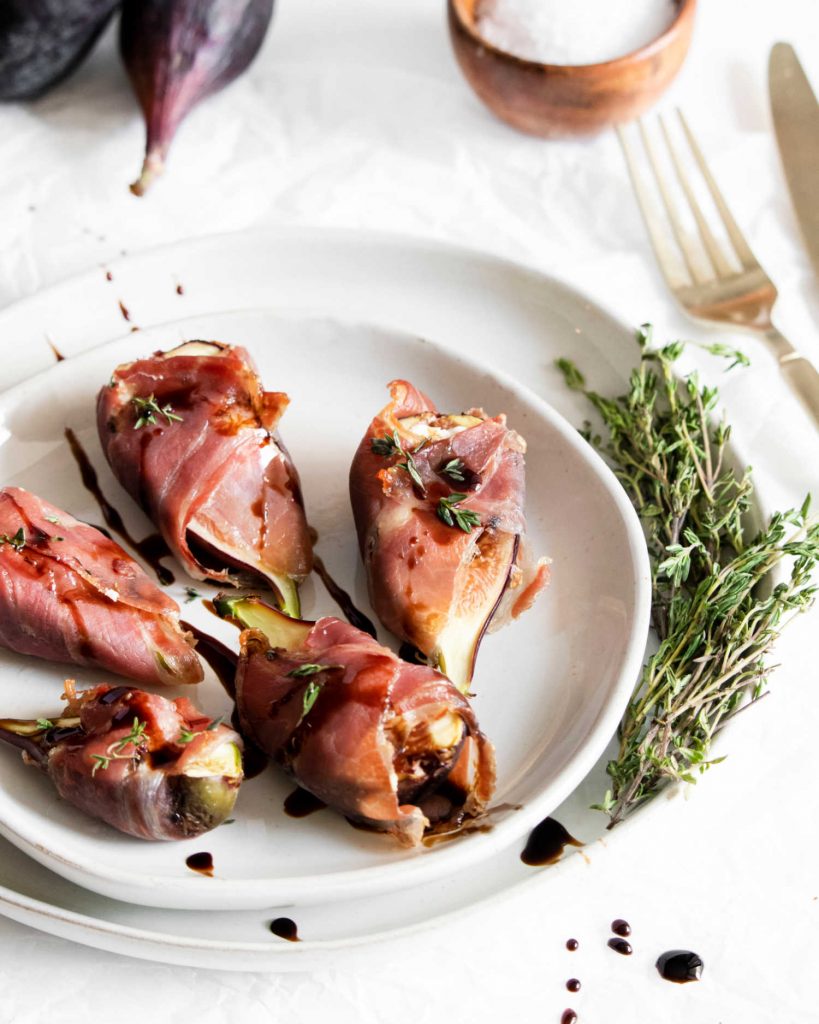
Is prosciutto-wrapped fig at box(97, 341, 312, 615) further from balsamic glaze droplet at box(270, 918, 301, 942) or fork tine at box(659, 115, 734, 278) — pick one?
fork tine at box(659, 115, 734, 278)

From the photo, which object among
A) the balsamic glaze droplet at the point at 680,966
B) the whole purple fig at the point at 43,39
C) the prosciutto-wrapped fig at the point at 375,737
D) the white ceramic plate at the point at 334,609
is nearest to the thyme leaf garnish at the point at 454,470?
the white ceramic plate at the point at 334,609

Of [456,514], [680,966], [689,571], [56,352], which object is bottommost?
[680,966]

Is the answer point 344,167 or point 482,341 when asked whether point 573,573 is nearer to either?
point 482,341

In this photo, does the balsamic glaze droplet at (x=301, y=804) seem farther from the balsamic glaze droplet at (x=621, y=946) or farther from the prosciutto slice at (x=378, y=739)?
the balsamic glaze droplet at (x=621, y=946)

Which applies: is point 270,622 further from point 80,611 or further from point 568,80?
point 568,80

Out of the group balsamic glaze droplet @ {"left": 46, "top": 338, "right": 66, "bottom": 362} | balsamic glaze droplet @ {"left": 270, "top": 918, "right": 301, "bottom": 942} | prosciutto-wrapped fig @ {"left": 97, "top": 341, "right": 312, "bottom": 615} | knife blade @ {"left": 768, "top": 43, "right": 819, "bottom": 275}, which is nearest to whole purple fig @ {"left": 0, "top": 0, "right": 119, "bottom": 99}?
balsamic glaze droplet @ {"left": 46, "top": 338, "right": 66, "bottom": 362}

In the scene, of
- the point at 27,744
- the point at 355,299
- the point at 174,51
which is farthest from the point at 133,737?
the point at 174,51

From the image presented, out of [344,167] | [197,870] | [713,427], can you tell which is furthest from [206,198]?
[197,870]
